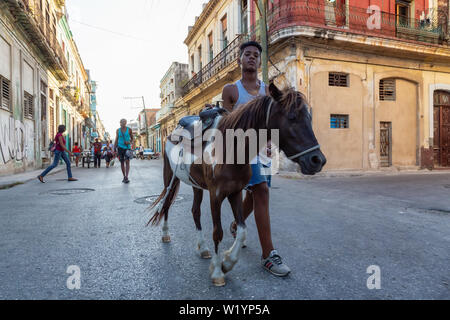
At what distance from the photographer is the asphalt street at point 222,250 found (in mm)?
2004

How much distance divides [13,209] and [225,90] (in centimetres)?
448

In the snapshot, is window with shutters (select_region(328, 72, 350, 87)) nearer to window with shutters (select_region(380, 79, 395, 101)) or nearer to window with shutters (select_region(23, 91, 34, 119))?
window with shutters (select_region(380, 79, 395, 101))

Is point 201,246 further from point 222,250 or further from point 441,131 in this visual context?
point 441,131

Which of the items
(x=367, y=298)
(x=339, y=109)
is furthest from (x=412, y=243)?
(x=339, y=109)

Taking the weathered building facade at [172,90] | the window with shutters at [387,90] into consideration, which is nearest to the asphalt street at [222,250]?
the window with shutters at [387,90]

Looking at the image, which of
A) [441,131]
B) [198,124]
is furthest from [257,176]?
[441,131]

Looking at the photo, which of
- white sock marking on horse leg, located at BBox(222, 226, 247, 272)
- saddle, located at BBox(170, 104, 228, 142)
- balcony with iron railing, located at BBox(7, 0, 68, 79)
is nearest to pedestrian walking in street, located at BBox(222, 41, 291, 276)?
saddle, located at BBox(170, 104, 228, 142)

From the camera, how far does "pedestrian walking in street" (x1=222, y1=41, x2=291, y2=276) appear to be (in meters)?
2.32

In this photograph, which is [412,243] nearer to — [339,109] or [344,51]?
[339,109]

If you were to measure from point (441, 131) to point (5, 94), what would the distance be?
20.1 m

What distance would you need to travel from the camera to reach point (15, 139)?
11.8 m

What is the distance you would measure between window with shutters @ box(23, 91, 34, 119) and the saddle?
13.7m

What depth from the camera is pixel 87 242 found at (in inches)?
121
